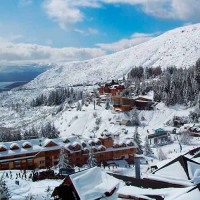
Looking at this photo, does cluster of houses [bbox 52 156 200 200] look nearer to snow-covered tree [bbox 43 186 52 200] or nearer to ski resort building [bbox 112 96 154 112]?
snow-covered tree [bbox 43 186 52 200]

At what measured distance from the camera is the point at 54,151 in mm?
39406

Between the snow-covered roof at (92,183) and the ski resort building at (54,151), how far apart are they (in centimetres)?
1859

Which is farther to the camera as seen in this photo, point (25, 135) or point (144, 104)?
point (144, 104)

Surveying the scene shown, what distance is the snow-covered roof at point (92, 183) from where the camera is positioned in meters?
16.5

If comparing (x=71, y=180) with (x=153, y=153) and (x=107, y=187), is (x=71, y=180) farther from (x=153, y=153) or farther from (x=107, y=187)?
(x=153, y=153)

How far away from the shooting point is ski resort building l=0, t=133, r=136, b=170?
36.8 metres

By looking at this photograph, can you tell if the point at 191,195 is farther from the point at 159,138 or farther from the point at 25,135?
the point at 25,135

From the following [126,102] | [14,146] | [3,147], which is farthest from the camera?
[126,102]

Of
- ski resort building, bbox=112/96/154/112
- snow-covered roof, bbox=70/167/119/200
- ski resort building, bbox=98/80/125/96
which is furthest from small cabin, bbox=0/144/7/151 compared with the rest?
ski resort building, bbox=98/80/125/96

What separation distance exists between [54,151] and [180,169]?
23.7m

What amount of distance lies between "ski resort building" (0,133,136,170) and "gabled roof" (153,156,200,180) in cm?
1748

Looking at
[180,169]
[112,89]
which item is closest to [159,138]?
[180,169]

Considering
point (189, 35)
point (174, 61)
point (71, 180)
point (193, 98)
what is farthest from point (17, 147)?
point (189, 35)

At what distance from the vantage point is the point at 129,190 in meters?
16.3
